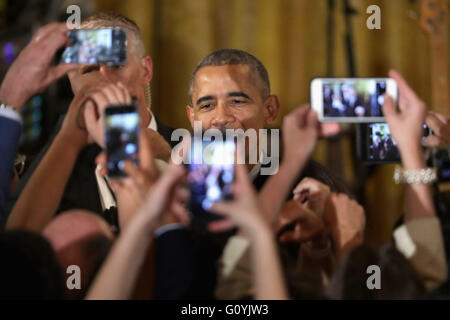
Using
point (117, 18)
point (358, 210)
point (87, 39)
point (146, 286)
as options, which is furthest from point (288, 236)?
point (117, 18)

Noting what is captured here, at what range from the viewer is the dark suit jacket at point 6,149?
86 centimetres

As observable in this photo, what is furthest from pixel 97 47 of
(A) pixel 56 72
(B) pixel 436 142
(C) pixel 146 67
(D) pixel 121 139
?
(B) pixel 436 142

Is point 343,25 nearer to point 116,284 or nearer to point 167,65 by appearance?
point 167,65

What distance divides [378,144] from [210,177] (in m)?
0.29

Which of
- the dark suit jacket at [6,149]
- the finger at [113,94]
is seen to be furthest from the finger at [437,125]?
the dark suit jacket at [6,149]

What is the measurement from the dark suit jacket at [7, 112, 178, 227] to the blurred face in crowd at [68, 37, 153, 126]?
0.11m

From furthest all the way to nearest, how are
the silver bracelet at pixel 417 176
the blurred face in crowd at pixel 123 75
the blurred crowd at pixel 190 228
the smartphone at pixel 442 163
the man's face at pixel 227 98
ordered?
the man's face at pixel 227 98
the blurred face in crowd at pixel 123 75
the smartphone at pixel 442 163
the silver bracelet at pixel 417 176
the blurred crowd at pixel 190 228

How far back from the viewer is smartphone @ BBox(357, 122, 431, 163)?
38.5 inches

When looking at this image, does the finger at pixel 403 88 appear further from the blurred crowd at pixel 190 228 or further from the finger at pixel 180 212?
the finger at pixel 180 212

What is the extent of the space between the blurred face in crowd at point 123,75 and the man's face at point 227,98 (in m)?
0.11

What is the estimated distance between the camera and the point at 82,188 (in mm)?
1062

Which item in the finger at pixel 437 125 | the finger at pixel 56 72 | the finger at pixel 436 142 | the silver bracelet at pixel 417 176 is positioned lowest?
the silver bracelet at pixel 417 176

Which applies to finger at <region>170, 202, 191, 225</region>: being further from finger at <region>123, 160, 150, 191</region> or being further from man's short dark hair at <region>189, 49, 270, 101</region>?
man's short dark hair at <region>189, 49, 270, 101</region>
